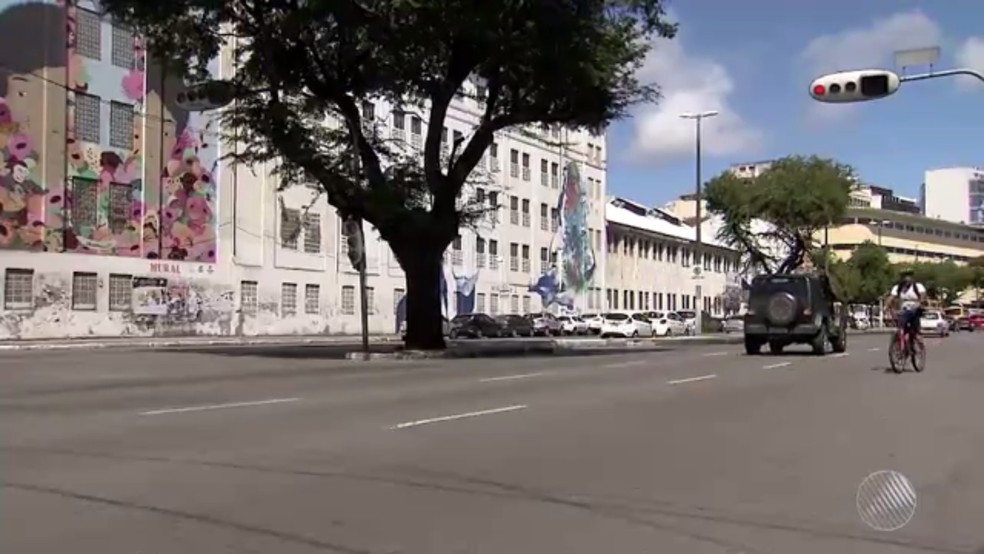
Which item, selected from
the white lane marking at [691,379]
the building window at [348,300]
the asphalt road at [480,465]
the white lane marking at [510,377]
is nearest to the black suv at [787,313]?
the white lane marking at [691,379]

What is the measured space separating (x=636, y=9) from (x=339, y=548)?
24.8m

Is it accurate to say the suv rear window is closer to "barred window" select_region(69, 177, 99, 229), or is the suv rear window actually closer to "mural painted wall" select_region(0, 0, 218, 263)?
"mural painted wall" select_region(0, 0, 218, 263)

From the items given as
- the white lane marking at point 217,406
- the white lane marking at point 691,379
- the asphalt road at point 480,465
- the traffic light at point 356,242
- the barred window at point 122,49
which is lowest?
the asphalt road at point 480,465

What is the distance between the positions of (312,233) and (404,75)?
26.5 meters

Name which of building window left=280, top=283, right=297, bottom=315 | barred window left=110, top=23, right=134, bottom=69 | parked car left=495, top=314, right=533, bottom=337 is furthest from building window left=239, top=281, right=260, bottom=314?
parked car left=495, top=314, right=533, bottom=337

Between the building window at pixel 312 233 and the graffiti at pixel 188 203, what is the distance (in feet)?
23.0

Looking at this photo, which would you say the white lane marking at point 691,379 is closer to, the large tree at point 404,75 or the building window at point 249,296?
the large tree at point 404,75

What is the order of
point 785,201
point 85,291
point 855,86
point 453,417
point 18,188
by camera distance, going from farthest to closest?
1. point 785,201
2. point 85,291
3. point 18,188
4. point 855,86
5. point 453,417

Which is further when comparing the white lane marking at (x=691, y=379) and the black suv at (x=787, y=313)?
the black suv at (x=787, y=313)

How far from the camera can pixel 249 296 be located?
167 ft

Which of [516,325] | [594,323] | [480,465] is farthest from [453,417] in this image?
[594,323]

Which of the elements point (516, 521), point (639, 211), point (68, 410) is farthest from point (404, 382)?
point (639, 211)

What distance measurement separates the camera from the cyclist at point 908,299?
21062 mm

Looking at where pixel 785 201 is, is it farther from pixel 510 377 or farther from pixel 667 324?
pixel 510 377
